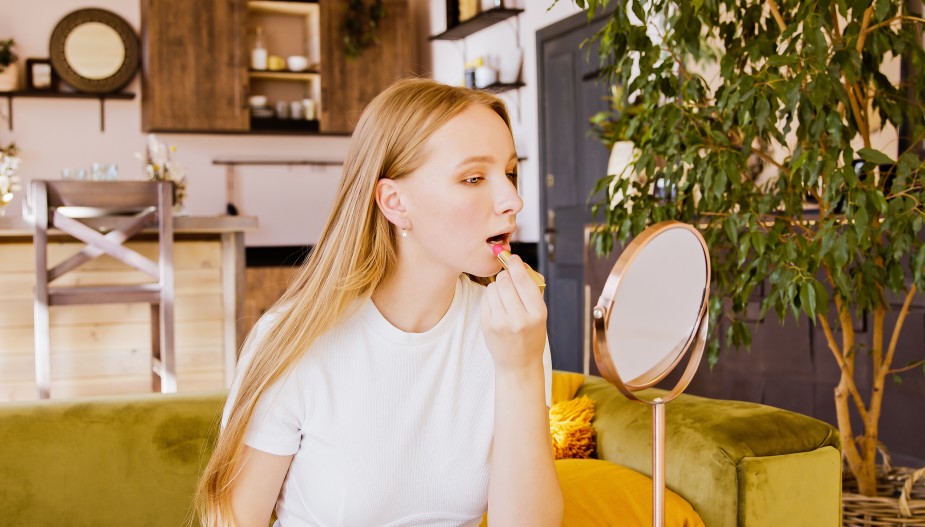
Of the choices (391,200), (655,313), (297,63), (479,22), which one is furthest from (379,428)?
(297,63)

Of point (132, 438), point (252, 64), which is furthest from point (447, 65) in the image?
point (132, 438)

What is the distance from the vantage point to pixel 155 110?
5.86m

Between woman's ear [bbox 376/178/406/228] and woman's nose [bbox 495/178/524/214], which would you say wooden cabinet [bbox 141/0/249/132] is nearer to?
woman's ear [bbox 376/178/406/228]

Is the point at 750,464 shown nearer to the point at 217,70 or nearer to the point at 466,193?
the point at 466,193

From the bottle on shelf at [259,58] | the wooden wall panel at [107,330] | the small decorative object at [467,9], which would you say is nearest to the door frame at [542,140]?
the small decorative object at [467,9]

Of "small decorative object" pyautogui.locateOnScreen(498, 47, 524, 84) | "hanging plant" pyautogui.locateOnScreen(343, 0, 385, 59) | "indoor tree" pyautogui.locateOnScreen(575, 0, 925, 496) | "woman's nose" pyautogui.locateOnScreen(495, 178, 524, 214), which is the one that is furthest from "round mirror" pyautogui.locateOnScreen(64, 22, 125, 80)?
"woman's nose" pyautogui.locateOnScreen(495, 178, 524, 214)

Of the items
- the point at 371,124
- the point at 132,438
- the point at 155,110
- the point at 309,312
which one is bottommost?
the point at 132,438

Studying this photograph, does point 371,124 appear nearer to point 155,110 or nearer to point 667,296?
point 667,296

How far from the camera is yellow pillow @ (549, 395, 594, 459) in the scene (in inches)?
67.1

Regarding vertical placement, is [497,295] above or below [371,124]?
below

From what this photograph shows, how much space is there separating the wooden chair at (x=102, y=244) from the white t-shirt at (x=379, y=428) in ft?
7.44

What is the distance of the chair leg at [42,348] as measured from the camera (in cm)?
332

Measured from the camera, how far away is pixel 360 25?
20.6ft

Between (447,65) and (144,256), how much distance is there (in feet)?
10.4
